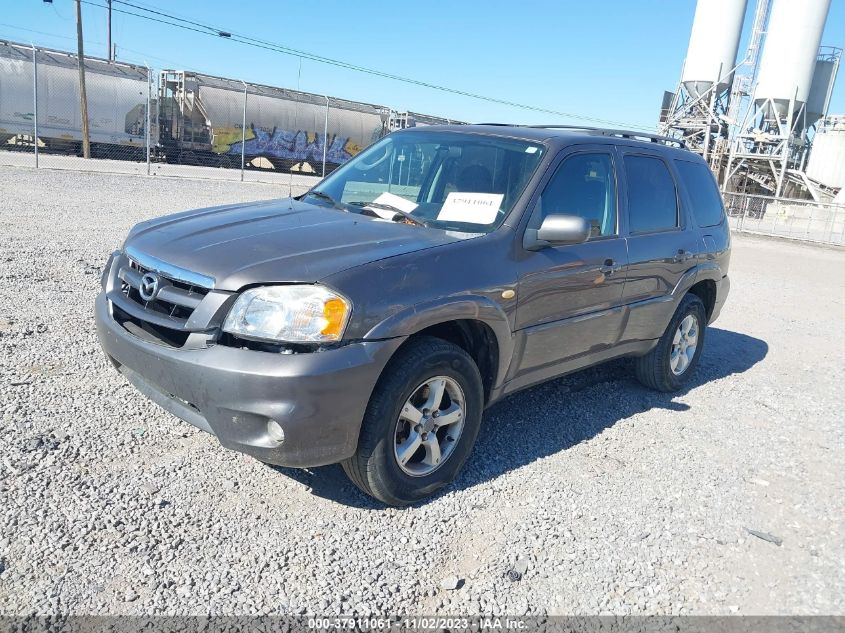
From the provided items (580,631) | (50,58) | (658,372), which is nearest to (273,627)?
(580,631)

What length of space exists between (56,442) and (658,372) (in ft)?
13.9

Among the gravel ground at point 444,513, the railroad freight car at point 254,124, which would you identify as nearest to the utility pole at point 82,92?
the railroad freight car at point 254,124

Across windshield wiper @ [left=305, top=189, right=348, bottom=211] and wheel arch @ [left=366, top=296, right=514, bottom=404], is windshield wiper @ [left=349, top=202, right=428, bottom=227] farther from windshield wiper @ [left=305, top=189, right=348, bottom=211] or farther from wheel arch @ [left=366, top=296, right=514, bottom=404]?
wheel arch @ [left=366, top=296, right=514, bottom=404]

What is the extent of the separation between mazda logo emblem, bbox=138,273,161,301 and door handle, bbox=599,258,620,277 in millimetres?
2613

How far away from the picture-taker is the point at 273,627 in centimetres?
245

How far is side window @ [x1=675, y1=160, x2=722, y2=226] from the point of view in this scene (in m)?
5.35

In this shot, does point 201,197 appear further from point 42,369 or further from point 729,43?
point 729,43

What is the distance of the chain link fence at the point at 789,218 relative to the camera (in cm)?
2111

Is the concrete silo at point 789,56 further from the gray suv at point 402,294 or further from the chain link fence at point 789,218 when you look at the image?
the gray suv at point 402,294

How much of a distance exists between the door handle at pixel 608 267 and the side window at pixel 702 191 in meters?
1.50

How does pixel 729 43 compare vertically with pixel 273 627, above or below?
above

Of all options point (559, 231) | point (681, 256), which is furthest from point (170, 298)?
point (681, 256)

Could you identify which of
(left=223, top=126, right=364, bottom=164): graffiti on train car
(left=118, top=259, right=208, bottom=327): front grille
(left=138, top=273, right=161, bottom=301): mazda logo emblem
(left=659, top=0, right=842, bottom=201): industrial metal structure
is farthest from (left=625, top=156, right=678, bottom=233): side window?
(left=659, top=0, right=842, bottom=201): industrial metal structure

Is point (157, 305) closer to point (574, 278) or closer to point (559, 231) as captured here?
point (559, 231)
